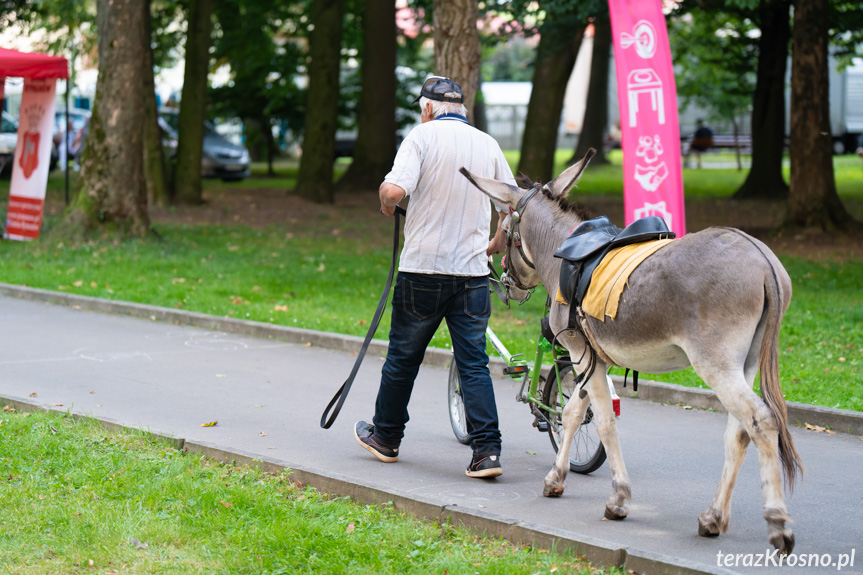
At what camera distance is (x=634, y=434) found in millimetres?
7238

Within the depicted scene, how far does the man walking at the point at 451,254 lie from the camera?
5832 millimetres

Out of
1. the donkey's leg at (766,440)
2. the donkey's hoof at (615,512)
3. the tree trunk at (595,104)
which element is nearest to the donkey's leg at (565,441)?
the donkey's hoof at (615,512)

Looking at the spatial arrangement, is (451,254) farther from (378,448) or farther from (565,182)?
(378,448)

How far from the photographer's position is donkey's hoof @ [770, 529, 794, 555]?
448 cm

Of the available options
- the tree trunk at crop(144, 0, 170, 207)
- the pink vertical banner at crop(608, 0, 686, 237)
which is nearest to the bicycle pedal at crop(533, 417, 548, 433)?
the pink vertical banner at crop(608, 0, 686, 237)

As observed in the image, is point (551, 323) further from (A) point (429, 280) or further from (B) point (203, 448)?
(B) point (203, 448)

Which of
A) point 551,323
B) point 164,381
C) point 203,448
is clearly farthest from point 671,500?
point 164,381

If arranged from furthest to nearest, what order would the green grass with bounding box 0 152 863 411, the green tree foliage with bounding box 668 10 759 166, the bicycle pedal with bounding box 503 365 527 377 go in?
the green tree foliage with bounding box 668 10 759 166, the green grass with bounding box 0 152 863 411, the bicycle pedal with bounding box 503 365 527 377

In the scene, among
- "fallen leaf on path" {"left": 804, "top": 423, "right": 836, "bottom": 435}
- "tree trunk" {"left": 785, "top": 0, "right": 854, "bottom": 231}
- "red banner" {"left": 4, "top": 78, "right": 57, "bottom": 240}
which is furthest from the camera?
"red banner" {"left": 4, "top": 78, "right": 57, "bottom": 240}

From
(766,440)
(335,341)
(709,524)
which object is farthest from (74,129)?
(766,440)

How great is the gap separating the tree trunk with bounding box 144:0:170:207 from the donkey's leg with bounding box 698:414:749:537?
19.3m

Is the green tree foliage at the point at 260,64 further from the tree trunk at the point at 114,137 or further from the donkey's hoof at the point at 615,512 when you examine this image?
Answer: the donkey's hoof at the point at 615,512

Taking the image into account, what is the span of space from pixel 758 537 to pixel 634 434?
2.27 metres

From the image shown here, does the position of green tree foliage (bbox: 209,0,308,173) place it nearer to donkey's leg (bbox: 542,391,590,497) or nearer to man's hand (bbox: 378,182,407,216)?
man's hand (bbox: 378,182,407,216)
